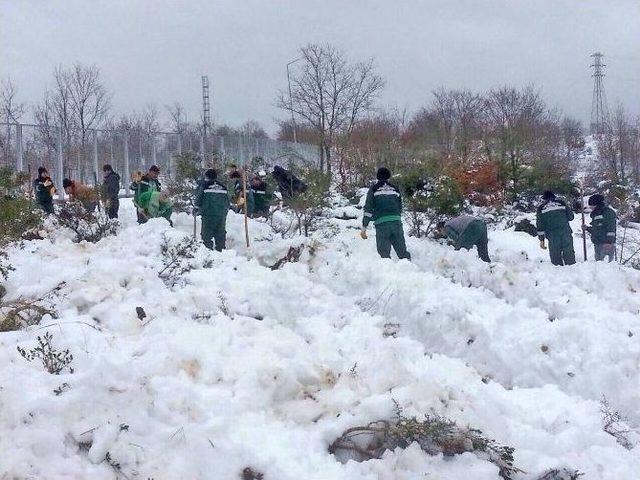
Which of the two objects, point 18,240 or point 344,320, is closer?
point 344,320

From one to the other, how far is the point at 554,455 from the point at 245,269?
4036 millimetres

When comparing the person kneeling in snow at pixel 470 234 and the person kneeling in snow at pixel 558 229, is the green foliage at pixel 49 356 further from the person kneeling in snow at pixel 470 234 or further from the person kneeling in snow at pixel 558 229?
the person kneeling in snow at pixel 558 229

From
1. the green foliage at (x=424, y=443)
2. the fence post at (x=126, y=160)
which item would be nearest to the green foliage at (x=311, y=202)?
the green foliage at (x=424, y=443)

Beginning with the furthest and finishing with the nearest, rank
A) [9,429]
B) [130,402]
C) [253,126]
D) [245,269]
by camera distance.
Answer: [253,126], [245,269], [130,402], [9,429]

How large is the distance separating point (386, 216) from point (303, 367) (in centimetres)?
498

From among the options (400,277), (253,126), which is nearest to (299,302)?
(400,277)

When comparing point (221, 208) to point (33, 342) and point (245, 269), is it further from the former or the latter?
point (33, 342)

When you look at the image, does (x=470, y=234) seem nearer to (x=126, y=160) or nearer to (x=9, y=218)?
(x=9, y=218)

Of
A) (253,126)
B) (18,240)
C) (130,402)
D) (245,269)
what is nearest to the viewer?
(130,402)

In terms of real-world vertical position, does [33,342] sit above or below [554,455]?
above

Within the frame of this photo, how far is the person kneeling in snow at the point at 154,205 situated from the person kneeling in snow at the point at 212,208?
220cm

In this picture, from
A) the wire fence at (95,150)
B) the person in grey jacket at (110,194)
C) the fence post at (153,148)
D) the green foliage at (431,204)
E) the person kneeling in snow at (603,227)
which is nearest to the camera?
the person kneeling in snow at (603,227)

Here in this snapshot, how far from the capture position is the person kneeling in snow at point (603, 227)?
35.8 feet

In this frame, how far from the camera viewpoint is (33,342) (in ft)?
15.0
